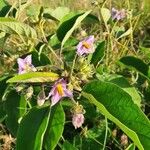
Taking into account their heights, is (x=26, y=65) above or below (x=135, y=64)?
above

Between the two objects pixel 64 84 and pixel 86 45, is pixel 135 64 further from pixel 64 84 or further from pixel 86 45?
pixel 64 84

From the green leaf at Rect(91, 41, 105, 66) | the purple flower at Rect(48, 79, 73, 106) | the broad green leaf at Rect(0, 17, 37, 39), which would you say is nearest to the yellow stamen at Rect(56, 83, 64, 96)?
the purple flower at Rect(48, 79, 73, 106)

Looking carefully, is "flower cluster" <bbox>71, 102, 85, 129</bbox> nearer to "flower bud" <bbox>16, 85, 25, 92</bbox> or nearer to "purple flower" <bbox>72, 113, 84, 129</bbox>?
"purple flower" <bbox>72, 113, 84, 129</bbox>

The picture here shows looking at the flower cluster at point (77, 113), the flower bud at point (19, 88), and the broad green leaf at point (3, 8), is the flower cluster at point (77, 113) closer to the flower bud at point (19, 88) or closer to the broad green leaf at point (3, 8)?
the flower bud at point (19, 88)

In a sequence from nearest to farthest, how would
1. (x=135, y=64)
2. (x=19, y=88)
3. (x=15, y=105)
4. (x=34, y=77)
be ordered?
(x=34, y=77), (x=19, y=88), (x=15, y=105), (x=135, y=64)

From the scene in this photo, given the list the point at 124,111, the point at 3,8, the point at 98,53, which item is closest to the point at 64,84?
the point at 124,111

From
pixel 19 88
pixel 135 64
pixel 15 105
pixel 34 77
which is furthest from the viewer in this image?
pixel 135 64
